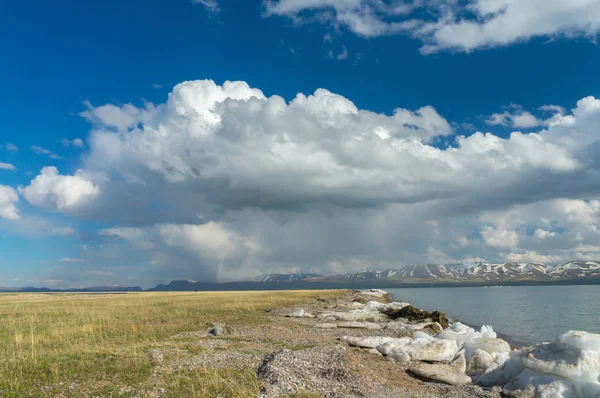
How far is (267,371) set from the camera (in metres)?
15.8

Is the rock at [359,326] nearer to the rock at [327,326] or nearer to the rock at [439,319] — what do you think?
the rock at [327,326]

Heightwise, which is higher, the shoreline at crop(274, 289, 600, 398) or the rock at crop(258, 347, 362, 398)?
the rock at crop(258, 347, 362, 398)

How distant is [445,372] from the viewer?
59.8 feet

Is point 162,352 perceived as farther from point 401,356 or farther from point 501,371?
point 501,371

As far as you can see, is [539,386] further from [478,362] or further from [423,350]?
[423,350]

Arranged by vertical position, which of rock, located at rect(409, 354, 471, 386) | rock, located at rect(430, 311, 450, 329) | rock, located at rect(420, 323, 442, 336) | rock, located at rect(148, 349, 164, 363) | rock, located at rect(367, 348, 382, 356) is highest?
rock, located at rect(148, 349, 164, 363)

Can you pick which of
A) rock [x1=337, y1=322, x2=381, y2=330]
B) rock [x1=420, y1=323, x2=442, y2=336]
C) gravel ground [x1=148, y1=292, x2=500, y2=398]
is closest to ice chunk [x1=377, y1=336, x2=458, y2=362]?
gravel ground [x1=148, y1=292, x2=500, y2=398]

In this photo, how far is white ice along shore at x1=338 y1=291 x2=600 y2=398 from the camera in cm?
1525

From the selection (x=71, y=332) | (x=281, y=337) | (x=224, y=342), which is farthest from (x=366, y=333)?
(x=71, y=332)

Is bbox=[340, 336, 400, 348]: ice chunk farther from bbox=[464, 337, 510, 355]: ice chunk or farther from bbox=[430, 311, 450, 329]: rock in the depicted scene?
bbox=[430, 311, 450, 329]: rock

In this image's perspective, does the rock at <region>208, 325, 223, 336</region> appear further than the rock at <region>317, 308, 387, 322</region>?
No

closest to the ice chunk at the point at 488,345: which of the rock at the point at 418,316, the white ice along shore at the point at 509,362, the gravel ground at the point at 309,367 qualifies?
the white ice along shore at the point at 509,362

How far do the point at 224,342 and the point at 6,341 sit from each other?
1408cm

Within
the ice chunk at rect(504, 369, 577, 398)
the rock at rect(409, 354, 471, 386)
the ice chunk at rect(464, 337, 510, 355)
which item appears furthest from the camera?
the ice chunk at rect(464, 337, 510, 355)
